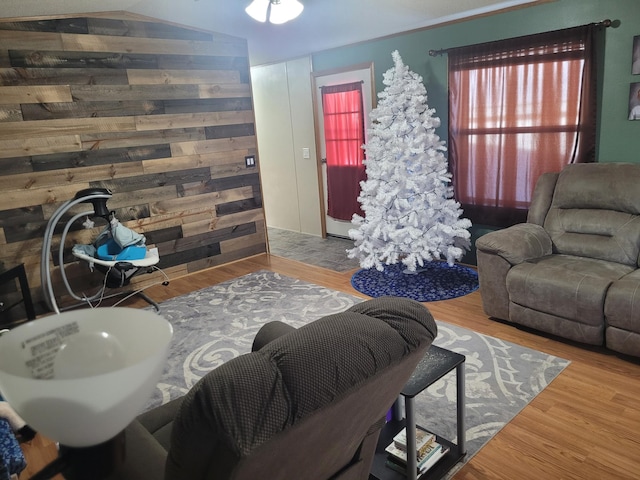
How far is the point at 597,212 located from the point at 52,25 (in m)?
4.51

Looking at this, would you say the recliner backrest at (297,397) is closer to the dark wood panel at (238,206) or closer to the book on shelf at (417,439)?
the book on shelf at (417,439)

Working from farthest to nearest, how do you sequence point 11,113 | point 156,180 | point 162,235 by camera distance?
point 162,235
point 156,180
point 11,113

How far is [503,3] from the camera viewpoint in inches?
153

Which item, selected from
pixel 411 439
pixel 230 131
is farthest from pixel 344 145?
pixel 411 439

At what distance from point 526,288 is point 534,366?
0.53m

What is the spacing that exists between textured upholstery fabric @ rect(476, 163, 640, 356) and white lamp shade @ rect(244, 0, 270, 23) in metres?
2.41

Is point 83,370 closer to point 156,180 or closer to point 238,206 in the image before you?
point 156,180

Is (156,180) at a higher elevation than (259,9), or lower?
lower

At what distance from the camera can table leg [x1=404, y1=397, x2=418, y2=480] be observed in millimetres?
1785

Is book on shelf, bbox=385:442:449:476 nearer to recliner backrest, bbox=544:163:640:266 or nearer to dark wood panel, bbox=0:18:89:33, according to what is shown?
recliner backrest, bbox=544:163:640:266

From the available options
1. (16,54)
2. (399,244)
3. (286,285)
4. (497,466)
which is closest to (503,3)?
(399,244)

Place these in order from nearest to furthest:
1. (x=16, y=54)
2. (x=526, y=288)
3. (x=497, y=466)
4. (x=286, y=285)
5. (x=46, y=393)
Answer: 1. (x=46, y=393)
2. (x=497, y=466)
3. (x=526, y=288)
4. (x=16, y=54)
5. (x=286, y=285)

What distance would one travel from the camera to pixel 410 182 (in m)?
4.12

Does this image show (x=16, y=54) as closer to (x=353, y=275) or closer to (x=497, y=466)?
(x=353, y=275)
